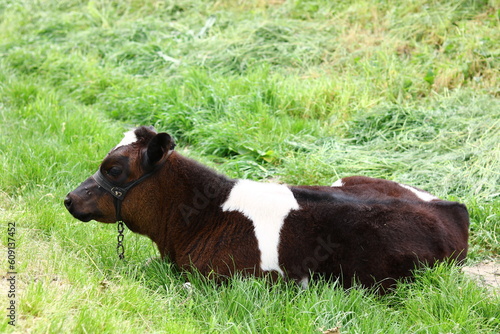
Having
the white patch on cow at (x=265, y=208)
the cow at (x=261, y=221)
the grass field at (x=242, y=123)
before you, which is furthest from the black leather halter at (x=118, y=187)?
the white patch on cow at (x=265, y=208)

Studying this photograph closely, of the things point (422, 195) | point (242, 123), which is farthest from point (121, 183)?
point (242, 123)

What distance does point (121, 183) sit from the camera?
5016 mm

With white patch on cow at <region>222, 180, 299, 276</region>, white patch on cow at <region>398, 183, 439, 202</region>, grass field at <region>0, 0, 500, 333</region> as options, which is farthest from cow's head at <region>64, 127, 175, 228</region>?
white patch on cow at <region>398, 183, 439, 202</region>

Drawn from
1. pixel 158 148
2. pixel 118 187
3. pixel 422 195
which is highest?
pixel 158 148

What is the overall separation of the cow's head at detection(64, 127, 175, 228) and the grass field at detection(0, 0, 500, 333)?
36 centimetres

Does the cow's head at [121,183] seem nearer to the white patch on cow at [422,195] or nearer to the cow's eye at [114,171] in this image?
the cow's eye at [114,171]

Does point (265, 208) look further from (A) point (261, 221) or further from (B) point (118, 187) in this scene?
(B) point (118, 187)

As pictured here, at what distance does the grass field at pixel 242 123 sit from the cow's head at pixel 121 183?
0.36 meters

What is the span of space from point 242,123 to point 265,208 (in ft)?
12.2

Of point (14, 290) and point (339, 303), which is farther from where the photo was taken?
point (339, 303)

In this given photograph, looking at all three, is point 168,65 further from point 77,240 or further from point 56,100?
point 77,240

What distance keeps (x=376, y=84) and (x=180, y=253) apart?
542 cm

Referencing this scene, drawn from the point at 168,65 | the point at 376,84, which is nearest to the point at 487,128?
the point at 376,84

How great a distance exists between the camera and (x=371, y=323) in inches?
169
